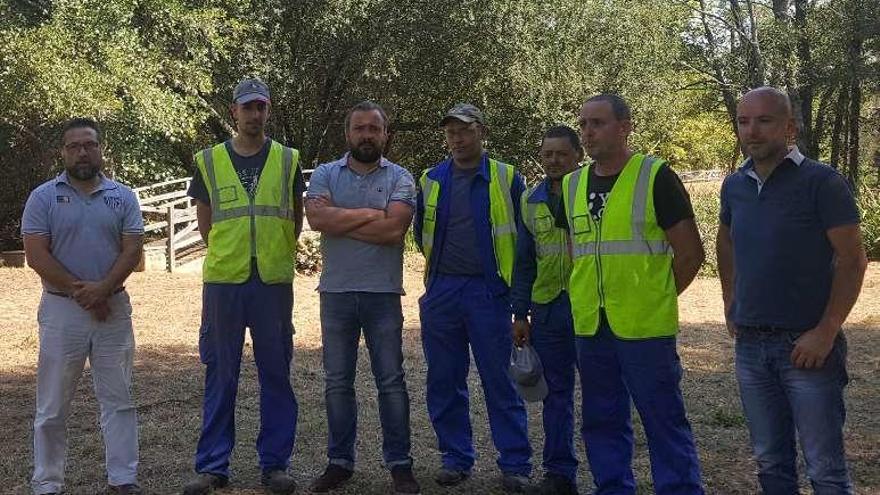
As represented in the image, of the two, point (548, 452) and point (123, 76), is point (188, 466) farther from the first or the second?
point (123, 76)

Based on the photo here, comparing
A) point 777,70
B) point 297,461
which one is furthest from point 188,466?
point 777,70

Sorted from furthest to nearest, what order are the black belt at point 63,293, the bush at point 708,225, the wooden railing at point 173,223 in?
1. the bush at point 708,225
2. the wooden railing at point 173,223
3. the black belt at point 63,293

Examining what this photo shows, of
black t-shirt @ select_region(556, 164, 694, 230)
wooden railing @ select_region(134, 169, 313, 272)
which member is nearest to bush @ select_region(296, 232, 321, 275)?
wooden railing @ select_region(134, 169, 313, 272)

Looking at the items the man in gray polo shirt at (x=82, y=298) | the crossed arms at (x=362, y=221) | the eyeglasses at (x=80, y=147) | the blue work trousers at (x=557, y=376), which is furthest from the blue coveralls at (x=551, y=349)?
the eyeglasses at (x=80, y=147)

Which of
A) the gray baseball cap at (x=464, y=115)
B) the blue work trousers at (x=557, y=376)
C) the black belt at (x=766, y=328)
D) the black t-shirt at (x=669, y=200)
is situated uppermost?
the gray baseball cap at (x=464, y=115)

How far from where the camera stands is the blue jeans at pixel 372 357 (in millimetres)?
4859

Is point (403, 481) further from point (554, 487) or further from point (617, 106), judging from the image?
point (617, 106)

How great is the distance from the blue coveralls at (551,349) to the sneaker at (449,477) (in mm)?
510

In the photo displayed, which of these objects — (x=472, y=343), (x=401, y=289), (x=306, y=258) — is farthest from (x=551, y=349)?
(x=306, y=258)

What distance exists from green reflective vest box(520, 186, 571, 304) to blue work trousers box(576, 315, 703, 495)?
0.58 metres

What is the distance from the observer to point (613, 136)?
13.4 feet

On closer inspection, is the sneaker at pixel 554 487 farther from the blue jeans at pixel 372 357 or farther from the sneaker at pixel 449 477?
the blue jeans at pixel 372 357

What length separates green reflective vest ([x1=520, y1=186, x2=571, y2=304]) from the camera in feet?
15.6

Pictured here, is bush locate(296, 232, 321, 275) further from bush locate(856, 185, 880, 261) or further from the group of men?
bush locate(856, 185, 880, 261)
